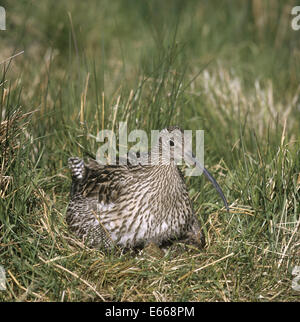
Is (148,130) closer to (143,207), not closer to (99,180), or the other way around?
(99,180)

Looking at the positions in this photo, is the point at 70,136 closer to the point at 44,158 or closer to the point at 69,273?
the point at 44,158

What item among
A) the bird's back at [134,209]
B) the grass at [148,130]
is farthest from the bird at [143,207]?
the grass at [148,130]

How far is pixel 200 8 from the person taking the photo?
9219 mm

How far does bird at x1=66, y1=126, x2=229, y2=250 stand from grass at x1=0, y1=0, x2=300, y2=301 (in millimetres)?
126

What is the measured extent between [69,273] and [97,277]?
8.2 inches

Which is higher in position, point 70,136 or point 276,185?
point 70,136

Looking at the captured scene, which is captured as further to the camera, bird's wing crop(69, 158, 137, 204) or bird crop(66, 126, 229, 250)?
bird's wing crop(69, 158, 137, 204)

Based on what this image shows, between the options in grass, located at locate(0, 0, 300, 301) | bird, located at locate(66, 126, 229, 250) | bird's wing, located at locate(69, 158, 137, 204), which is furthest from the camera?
bird's wing, located at locate(69, 158, 137, 204)

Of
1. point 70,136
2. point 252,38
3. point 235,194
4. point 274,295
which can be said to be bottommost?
point 274,295

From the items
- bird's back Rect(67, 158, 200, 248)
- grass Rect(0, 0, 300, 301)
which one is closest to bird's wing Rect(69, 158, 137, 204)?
bird's back Rect(67, 158, 200, 248)

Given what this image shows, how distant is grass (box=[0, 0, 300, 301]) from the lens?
4223 mm

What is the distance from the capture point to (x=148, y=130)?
5551 mm

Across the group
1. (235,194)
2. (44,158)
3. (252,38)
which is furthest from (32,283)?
(252,38)

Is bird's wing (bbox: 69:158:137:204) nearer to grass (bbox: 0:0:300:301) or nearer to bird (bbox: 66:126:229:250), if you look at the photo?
bird (bbox: 66:126:229:250)
